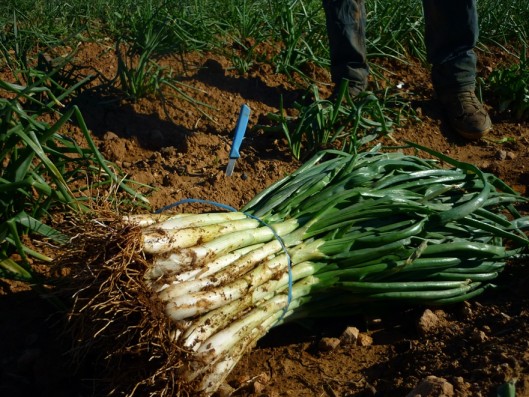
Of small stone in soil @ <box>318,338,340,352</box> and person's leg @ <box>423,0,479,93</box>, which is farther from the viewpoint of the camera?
person's leg @ <box>423,0,479,93</box>

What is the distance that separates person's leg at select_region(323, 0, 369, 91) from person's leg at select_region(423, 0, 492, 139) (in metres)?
0.36

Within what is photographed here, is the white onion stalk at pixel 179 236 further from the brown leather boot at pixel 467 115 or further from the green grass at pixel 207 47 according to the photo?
the brown leather boot at pixel 467 115

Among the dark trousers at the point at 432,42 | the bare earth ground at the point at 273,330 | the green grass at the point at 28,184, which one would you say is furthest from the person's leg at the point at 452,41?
the green grass at the point at 28,184

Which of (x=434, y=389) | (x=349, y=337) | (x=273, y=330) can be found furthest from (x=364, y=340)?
(x=434, y=389)

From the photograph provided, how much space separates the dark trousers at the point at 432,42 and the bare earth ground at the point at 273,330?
0.31 metres

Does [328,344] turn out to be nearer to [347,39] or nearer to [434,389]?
[434,389]

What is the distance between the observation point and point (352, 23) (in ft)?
12.9

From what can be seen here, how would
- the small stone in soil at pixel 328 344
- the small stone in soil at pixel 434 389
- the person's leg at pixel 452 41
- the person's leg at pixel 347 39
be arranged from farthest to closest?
the person's leg at pixel 347 39
the person's leg at pixel 452 41
the small stone in soil at pixel 328 344
the small stone in soil at pixel 434 389

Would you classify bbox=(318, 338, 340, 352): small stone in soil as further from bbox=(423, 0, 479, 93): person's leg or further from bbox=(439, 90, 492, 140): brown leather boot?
bbox=(423, 0, 479, 93): person's leg

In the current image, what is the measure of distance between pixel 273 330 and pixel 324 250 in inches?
14.3

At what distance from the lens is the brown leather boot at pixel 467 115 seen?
392 cm

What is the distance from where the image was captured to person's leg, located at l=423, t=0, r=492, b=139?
12.6 ft

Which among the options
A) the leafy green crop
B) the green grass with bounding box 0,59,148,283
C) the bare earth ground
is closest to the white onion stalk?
the green grass with bounding box 0,59,148,283

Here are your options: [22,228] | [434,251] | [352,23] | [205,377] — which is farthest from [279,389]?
[352,23]
